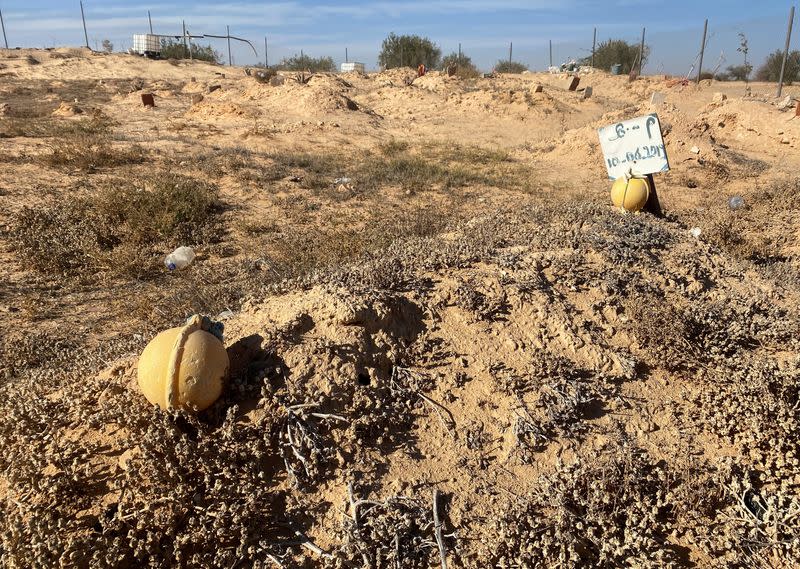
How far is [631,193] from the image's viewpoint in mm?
5293

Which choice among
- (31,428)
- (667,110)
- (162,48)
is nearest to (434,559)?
(31,428)

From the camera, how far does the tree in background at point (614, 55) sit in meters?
32.4

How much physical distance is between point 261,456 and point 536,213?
378 centimetres

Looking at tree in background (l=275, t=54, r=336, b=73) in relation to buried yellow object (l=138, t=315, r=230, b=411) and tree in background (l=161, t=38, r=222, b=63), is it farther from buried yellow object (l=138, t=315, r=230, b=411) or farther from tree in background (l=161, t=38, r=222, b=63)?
buried yellow object (l=138, t=315, r=230, b=411)

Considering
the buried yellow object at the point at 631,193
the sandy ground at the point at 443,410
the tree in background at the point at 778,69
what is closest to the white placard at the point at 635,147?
the buried yellow object at the point at 631,193

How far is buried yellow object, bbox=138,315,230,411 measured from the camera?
222 cm

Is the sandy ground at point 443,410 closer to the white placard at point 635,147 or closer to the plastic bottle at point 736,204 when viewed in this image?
the white placard at point 635,147

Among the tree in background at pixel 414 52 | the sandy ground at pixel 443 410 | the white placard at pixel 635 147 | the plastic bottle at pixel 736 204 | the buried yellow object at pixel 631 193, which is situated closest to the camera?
the sandy ground at pixel 443 410

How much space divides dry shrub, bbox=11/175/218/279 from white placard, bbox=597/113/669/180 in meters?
4.87

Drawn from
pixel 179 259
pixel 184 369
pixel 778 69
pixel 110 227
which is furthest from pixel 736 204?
pixel 778 69

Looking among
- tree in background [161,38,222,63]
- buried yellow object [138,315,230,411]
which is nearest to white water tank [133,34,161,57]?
tree in background [161,38,222,63]

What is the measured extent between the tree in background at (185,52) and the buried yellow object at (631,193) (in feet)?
110

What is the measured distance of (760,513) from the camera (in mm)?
2400

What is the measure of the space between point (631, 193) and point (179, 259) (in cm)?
499
